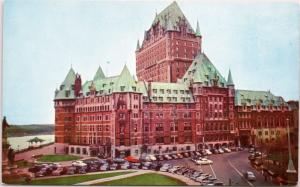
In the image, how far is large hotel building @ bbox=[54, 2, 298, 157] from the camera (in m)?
3.64

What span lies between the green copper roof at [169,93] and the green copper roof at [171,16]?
0.54 m

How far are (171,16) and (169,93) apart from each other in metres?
0.71

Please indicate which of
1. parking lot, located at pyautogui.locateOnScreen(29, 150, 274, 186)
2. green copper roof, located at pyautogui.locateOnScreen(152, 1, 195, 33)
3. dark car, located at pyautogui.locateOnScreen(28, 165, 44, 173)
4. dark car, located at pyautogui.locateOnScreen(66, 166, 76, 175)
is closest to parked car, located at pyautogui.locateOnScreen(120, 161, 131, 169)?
parking lot, located at pyautogui.locateOnScreen(29, 150, 274, 186)

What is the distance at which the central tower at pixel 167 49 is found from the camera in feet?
12.0

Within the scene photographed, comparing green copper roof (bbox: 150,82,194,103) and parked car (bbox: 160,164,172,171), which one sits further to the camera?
green copper roof (bbox: 150,82,194,103)

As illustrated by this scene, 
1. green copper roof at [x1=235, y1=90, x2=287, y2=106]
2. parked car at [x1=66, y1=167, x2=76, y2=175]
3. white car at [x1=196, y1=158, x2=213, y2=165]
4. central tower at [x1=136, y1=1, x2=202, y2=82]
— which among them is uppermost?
central tower at [x1=136, y1=1, x2=202, y2=82]

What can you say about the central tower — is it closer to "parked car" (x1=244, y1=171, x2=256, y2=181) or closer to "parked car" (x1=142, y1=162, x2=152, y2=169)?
"parked car" (x1=142, y1=162, x2=152, y2=169)

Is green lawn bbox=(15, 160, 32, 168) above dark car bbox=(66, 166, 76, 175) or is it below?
above

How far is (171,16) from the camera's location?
3.59 m

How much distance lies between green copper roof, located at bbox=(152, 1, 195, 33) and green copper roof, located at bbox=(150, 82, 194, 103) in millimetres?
539

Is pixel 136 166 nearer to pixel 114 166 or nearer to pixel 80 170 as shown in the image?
pixel 114 166

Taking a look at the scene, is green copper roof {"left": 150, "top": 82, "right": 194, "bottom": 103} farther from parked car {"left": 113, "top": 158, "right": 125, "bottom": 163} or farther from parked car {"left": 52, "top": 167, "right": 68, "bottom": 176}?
parked car {"left": 52, "top": 167, "right": 68, "bottom": 176}

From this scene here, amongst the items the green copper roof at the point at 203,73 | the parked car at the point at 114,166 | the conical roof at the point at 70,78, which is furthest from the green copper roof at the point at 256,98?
the conical roof at the point at 70,78

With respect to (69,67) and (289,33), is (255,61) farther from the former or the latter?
(69,67)
